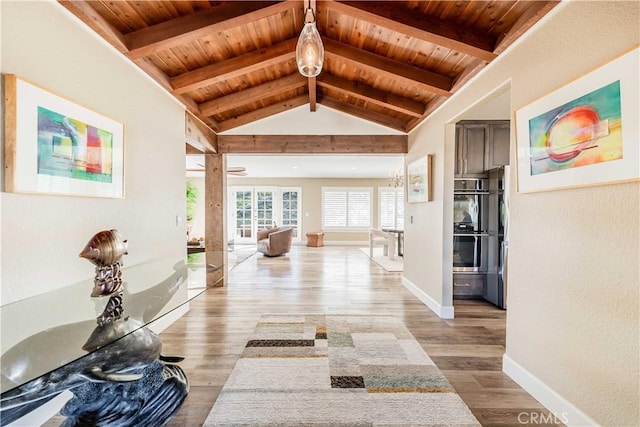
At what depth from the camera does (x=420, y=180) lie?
3.68 m

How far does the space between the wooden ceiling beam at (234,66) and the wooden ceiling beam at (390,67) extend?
0.42 meters

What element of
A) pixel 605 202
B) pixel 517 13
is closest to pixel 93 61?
pixel 517 13

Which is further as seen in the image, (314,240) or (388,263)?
(314,240)

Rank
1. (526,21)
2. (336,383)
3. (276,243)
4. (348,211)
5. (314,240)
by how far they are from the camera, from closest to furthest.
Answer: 1. (526,21)
2. (336,383)
3. (276,243)
4. (314,240)
5. (348,211)

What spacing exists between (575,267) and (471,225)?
216cm

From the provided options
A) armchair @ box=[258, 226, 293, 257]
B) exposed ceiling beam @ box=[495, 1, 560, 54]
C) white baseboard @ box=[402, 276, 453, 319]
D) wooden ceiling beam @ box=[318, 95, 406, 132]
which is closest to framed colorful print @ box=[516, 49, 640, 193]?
exposed ceiling beam @ box=[495, 1, 560, 54]

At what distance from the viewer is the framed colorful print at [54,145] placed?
1386 millimetres

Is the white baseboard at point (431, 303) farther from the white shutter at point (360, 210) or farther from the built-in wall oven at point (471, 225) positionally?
the white shutter at point (360, 210)

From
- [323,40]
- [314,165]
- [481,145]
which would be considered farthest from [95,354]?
[314,165]

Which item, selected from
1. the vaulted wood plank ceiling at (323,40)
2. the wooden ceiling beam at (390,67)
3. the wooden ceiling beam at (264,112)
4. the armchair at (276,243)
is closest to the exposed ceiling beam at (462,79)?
the vaulted wood plank ceiling at (323,40)

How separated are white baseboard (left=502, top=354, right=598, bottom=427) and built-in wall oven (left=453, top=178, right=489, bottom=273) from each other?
1719mm

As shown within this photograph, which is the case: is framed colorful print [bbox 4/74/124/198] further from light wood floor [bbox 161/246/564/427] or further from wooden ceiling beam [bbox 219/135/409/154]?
wooden ceiling beam [bbox 219/135/409/154]

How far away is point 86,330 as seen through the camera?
112 cm

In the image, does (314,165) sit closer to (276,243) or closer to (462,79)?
(276,243)
